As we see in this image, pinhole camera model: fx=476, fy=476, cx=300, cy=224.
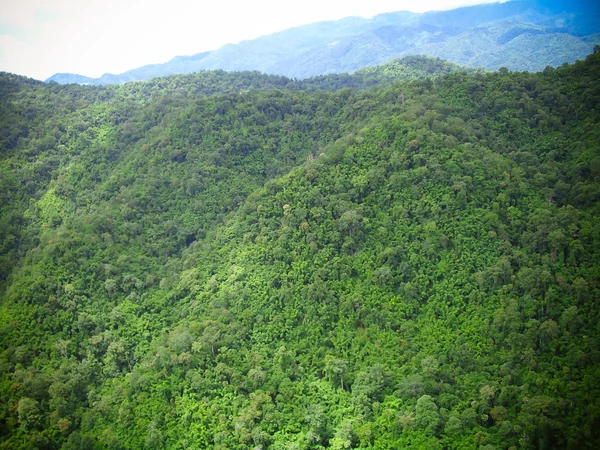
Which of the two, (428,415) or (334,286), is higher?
(334,286)

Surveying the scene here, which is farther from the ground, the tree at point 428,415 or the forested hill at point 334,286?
the forested hill at point 334,286

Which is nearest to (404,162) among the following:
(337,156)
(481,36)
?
(337,156)

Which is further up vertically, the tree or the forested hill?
the forested hill

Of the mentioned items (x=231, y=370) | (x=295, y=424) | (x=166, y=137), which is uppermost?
(x=166, y=137)

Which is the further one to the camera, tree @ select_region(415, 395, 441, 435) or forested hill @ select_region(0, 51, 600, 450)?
forested hill @ select_region(0, 51, 600, 450)

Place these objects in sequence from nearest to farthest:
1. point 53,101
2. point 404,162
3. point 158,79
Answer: point 404,162 → point 53,101 → point 158,79

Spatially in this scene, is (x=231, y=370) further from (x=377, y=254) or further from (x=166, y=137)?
(x=166, y=137)

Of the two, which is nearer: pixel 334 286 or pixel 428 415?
pixel 428 415

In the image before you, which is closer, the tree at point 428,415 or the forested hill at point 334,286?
the tree at point 428,415
